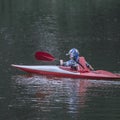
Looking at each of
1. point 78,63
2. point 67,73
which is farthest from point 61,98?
point 78,63

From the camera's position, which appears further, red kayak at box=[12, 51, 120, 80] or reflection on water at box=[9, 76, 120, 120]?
red kayak at box=[12, 51, 120, 80]

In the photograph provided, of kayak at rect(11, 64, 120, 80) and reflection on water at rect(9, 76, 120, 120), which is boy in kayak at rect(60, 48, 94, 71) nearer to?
kayak at rect(11, 64, 120, 80)

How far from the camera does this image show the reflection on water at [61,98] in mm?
24594

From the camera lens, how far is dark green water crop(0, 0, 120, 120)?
82.5 feet

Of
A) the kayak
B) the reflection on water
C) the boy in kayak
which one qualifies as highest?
the boy in kayak

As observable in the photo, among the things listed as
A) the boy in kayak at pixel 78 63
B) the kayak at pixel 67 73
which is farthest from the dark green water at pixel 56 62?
the boy in kayak at pixel 78 63

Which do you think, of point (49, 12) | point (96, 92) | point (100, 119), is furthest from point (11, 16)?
point (100, 119)

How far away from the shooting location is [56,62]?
129 feet

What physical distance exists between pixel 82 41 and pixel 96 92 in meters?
22.4

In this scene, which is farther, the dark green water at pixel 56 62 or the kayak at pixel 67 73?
the kayak at pixel 67 73

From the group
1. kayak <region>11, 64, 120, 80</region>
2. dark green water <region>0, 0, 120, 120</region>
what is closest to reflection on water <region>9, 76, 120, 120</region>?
dark green water <region>0, 0, 120, 120</region>

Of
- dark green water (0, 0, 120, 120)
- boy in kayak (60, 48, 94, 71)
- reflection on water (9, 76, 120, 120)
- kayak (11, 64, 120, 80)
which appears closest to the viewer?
reflection on water (9, 76, 120, 120)

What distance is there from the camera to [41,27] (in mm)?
64562

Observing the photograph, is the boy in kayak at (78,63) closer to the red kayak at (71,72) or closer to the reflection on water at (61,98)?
the red kayak at (71,72)
